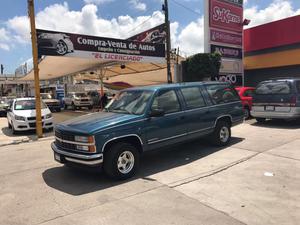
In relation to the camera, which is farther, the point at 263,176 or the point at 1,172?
the point at 1,172

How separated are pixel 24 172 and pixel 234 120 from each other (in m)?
5.81

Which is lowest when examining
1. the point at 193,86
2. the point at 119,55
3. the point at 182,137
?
the point at 182,137

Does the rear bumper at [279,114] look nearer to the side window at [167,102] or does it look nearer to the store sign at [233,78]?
the side window at [167,102]

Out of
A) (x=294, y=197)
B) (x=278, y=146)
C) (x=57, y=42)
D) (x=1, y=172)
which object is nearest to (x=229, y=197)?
(x=294, y=197)

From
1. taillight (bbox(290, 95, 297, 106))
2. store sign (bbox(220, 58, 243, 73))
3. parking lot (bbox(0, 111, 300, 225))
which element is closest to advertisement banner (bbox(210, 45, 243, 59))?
store sign (bbox(220, 58, 243, 73))

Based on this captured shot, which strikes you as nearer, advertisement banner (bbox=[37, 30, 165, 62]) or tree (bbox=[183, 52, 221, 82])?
advertisement banner (bbox=[37, 30, 165, 62])

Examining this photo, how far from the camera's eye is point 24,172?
7043mm

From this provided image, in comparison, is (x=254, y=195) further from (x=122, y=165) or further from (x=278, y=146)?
(x=278, y=146)

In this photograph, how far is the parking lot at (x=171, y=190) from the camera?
174 inches

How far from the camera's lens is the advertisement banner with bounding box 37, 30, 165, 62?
13359mm

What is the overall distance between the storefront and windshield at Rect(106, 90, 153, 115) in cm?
1559

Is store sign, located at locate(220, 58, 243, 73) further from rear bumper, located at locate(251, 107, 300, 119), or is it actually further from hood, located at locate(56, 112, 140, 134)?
hood, located at locate(56, 112, 140, 134)

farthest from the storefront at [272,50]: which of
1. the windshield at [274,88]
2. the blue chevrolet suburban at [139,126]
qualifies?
the blue chevrolet suburban at [139,126]

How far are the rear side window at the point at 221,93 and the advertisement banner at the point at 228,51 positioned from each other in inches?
433
